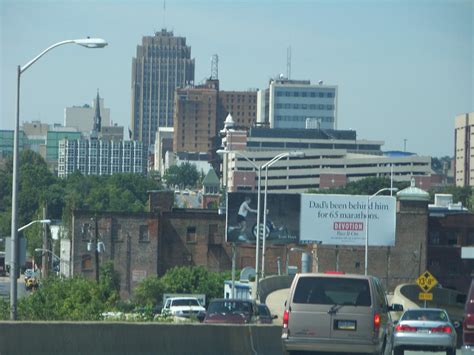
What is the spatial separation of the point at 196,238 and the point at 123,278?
20.7 ft

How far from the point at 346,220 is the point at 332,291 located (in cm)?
7106

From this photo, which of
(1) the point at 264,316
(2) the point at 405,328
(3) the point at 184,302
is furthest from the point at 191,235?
(2) the point at 405,328

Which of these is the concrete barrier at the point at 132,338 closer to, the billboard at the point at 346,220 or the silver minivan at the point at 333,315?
the silver minivan at the point at 333,315

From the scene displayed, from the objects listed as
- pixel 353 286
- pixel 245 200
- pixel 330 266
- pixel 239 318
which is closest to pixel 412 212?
pixel 330 266

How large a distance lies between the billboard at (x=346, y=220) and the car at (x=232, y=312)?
59.6m

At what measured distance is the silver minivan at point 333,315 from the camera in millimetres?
25234

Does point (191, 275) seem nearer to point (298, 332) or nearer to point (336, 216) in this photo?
point (336, 216)

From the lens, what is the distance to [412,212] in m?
104

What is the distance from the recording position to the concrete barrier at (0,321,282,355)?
22172 millimetres

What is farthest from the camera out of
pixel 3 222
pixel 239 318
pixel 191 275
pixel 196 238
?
pixel 3 222

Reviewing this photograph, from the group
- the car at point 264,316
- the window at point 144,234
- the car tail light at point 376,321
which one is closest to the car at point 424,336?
the car at point 264,316

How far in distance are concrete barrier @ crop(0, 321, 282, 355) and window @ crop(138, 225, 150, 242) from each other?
73.4 metres

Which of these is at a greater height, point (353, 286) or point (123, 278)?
point (353, 286)

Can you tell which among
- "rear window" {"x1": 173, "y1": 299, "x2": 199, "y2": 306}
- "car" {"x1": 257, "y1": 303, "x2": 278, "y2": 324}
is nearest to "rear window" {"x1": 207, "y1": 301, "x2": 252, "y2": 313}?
"car" {"x1": 257, "y1": 303, "x2": 278, "y2": 324}
